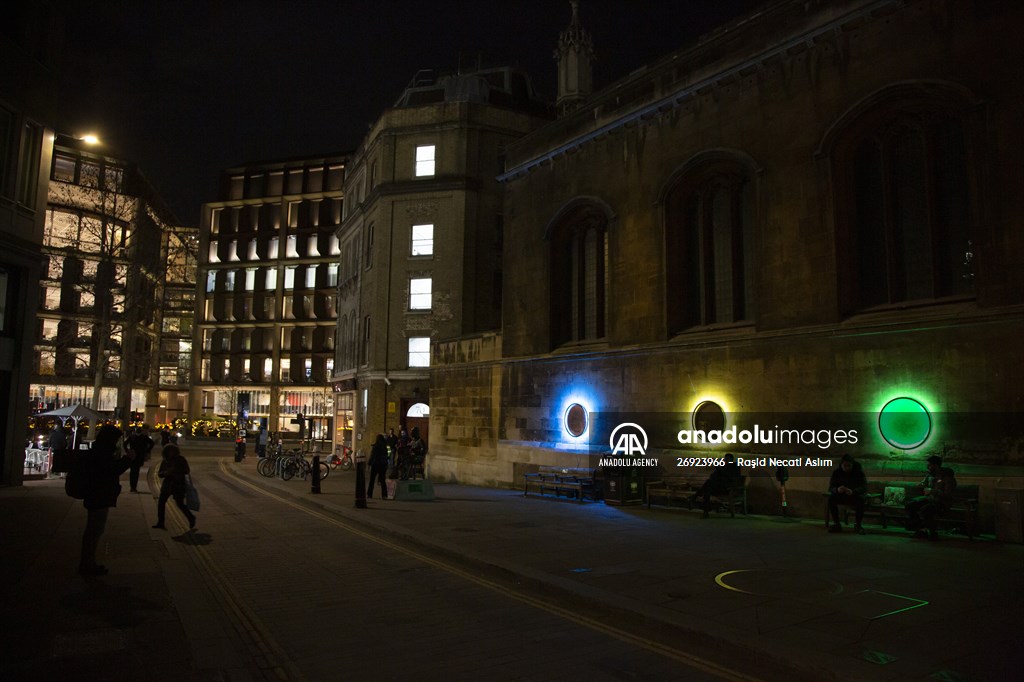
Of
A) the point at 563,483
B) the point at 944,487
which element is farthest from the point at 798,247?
the point at 563,483

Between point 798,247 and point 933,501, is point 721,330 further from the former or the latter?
point 933,501

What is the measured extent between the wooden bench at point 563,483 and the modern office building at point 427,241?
45.1 ft

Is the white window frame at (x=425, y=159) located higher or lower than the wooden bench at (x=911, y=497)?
higher

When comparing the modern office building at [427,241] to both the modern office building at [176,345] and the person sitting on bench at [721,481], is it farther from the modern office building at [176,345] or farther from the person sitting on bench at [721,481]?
the modern office building at [176,345]

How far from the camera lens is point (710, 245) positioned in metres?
17.2

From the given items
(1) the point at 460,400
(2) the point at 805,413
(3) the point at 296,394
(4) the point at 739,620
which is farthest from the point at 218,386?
(4) the point at 739,620

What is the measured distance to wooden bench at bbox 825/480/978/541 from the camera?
11055 millimetres

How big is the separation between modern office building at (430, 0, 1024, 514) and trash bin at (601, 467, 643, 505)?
81 cm

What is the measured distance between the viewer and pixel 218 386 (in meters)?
70.8

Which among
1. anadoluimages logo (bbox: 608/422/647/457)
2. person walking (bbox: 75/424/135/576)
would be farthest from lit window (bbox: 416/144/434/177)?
person walking (bbox: 75/424/135/576)

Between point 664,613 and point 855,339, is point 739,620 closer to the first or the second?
point 664,613

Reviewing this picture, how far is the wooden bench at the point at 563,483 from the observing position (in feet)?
57.2

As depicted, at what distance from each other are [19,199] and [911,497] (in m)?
23.1

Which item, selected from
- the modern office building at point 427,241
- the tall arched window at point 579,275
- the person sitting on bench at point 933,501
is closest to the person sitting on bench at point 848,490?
the person sitting on bench at point 933,501
